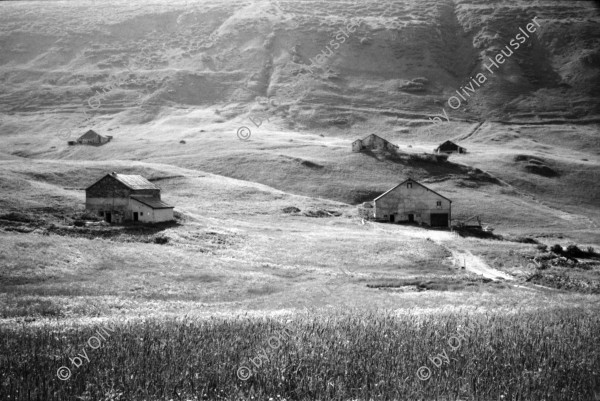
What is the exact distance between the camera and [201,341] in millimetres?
12688

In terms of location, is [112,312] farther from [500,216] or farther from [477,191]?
[477,191]

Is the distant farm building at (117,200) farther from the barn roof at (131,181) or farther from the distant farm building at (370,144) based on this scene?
the distant farm building at (370,144)

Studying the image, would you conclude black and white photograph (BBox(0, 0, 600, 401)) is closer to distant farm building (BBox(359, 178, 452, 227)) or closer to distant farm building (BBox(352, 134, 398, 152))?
distant farm building (BBox(359, 178, 452, 227))

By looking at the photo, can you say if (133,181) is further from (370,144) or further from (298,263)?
(370,144)

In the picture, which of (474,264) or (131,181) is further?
(131,181)

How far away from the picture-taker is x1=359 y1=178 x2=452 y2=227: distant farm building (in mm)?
90750

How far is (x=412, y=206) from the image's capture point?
300ft

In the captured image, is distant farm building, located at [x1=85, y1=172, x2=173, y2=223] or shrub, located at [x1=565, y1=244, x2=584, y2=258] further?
distant farm building, located at [x1=85, y1=172, x2=173, y2=223]

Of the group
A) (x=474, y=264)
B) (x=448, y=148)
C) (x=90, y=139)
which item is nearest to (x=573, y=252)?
(x=474, y=264)

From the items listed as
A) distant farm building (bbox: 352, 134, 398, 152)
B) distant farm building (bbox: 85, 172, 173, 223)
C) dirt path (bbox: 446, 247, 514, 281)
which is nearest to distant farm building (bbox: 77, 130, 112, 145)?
distant farm building (bbox: 352, 134, 398, 152)

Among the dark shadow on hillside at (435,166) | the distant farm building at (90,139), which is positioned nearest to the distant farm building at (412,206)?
the dark shadow on hillside at (435,166)

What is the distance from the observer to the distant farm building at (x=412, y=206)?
90.8 meters

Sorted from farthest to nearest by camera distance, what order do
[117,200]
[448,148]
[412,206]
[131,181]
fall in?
1. [448,148]
2. [412,206]
3. [131,181]
4. [117,200]

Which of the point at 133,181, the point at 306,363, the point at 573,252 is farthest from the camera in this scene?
the point at 133,181
